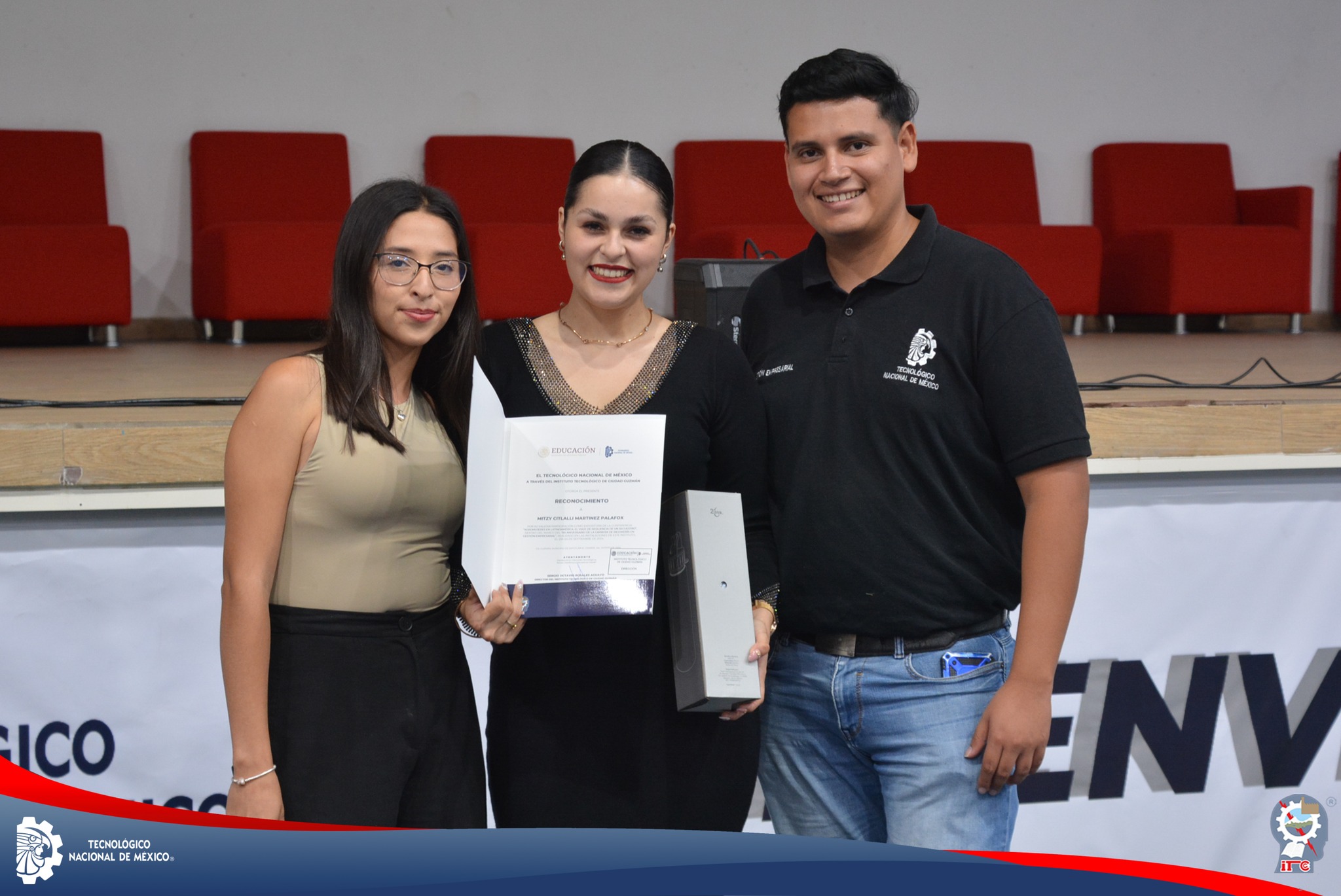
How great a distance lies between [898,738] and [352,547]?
732 millimetres

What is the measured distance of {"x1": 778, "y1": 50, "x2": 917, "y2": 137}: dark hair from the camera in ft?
4.76

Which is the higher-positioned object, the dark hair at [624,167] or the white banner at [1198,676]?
the dark hair at [624,167]

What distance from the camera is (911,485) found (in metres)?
1.49

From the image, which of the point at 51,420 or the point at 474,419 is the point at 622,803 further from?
the point at 51,420

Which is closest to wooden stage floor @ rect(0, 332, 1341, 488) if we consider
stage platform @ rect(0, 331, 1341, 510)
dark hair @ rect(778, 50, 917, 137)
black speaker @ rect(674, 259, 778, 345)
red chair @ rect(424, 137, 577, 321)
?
stage platform @ rect(0, 331, 1341, 510)

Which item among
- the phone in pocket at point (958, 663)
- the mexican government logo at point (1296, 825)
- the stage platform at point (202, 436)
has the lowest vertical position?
the mexican government logo at point (1296, 825)

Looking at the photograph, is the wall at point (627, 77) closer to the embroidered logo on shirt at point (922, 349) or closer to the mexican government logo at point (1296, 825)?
the mexican government logo at point (1296, 825)

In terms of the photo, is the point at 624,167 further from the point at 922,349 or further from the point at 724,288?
the point at 724,288

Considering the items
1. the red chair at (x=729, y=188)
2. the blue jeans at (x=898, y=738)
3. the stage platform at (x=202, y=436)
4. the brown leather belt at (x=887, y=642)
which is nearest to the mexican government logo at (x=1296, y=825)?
the stage platform at (x=202, y=436)

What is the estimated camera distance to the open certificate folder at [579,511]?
4.44 ft

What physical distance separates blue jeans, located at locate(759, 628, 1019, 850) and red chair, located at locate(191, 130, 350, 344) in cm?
370

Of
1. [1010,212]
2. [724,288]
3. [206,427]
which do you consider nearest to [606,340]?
[206,427]

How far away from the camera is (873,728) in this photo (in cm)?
150

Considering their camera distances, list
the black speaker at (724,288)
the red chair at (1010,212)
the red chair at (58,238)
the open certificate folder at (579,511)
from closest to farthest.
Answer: the open certificate folder at (579,511), the black speaker at (724,288), the red chair at (58,238), the red chair at (1010,212)
